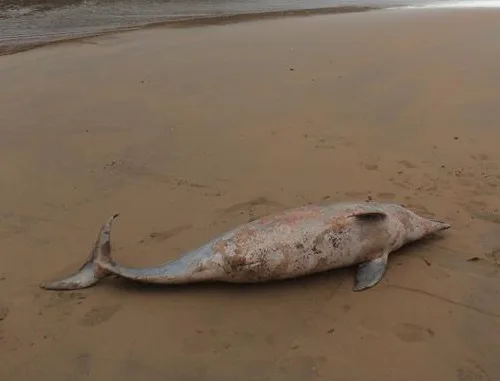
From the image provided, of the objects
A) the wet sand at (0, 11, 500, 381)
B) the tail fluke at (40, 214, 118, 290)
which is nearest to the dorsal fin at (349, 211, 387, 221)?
the wet sand at (0, 11, 500, 381)

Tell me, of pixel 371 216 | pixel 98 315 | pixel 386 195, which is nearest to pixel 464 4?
pixel 386 195

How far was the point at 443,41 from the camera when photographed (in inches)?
357

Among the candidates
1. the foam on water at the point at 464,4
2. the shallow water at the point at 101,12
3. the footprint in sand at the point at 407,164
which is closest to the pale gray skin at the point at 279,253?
the footprint in sand at the point at 407,164

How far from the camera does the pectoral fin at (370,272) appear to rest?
4.02 m

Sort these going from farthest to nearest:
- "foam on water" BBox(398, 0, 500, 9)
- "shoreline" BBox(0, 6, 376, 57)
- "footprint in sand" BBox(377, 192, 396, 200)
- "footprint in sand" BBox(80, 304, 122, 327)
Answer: "foam on water" BBox(398, 0, 500, 9), "shoreline" BBox(0, 6, 376, 57), "footprint in sand" BBox(377, 192, 396, 200), "footprint in sand" BBox(80, 304, 122, 327)

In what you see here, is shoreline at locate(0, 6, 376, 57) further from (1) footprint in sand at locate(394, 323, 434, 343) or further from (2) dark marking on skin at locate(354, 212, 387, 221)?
(1) footprint in sand at locate(394, 323, 434, 343)

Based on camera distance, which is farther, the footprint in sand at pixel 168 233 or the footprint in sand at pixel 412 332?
the footprint in sand at pixel 168 233

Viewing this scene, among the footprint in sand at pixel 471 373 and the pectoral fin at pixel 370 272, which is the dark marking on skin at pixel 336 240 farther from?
the footprint in sand at pixel 471 373

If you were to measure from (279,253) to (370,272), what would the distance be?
2.08 ft

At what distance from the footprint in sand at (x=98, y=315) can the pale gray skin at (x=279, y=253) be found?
0.82 ft

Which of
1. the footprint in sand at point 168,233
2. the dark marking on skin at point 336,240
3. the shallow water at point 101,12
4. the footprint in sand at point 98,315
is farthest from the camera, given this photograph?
the shallow water at point 101,12

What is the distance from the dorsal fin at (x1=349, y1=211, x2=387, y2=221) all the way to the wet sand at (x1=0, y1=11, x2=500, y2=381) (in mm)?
317

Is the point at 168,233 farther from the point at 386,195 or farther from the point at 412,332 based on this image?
the point at 412,332

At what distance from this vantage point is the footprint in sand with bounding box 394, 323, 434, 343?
3.57 metres
